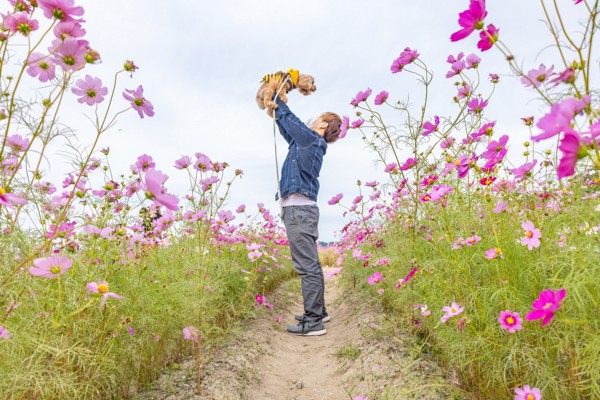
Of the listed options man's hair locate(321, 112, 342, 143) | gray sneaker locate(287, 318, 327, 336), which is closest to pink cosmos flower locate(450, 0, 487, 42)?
man's hair locate(321, 112, 342, 143)

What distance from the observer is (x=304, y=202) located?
378 cm

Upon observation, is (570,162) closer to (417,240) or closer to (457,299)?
(457,299)

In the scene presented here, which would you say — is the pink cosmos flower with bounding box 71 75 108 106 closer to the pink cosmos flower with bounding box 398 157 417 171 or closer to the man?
the pink cosmos flower with bounding box 398 157 417 171

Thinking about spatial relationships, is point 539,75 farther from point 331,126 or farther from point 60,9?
point 331,126

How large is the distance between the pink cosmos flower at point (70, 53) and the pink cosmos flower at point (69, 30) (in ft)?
0.05

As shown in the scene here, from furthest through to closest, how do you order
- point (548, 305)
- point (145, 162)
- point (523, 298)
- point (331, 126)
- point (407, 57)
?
point (331, 126), point (407, 57), point (145, 162), point (523, 298), point (548, 305)

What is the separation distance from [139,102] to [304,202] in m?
2.22

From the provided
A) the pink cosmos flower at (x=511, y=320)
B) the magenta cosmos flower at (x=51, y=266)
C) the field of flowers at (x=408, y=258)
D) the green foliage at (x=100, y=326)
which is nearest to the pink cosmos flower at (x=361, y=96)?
the field of flowers at (x=408, y=258)

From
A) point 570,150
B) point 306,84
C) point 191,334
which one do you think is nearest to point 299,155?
point 306,84

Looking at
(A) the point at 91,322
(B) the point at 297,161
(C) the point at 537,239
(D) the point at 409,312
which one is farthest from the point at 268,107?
(C) the point at 537,239

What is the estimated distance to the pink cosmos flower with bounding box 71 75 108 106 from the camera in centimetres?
169

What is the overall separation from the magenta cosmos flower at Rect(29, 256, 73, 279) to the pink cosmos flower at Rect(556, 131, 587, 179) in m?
1.33

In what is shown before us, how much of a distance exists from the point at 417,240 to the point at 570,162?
1834mm

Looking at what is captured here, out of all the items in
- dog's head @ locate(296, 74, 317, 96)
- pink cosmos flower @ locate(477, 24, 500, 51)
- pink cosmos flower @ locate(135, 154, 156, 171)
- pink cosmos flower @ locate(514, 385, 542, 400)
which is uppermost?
dog's head @ locate(296, 74, 317, 96)
